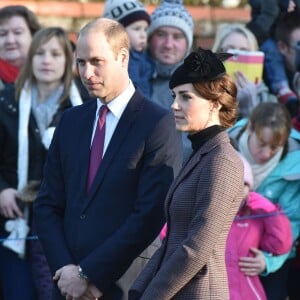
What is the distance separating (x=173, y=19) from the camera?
24.0 feet

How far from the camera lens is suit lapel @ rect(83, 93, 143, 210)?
16.1ft

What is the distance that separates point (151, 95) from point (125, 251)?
7.56 feet

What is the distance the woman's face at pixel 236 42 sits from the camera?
287 inches

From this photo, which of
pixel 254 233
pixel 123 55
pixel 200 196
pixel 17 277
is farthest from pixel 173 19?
pixel 200 196

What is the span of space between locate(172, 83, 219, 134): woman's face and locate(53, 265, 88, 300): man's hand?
0.91 meters

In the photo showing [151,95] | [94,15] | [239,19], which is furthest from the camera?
[239,19]

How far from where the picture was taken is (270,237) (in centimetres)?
629

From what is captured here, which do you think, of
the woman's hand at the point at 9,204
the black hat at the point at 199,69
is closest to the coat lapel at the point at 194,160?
the black hat at the point at 199,69

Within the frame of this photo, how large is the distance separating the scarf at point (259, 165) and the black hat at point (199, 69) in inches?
79.9

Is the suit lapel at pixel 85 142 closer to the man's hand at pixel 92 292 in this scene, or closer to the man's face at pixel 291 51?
the man's hand at pixel 92 292

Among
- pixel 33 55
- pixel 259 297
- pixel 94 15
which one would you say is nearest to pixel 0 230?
pixel 33 55

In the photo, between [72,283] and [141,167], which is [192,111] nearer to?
[141,167]

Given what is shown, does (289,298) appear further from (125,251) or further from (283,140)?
(125,251)

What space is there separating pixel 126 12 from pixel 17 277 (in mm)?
2134
